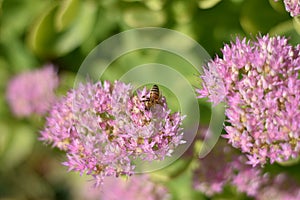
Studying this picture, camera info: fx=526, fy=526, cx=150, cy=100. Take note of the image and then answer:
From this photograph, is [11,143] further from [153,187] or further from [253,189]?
[253,189]

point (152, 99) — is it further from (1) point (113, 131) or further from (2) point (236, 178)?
(2) point (236, 178)

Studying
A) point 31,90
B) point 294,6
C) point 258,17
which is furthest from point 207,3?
point 31,90

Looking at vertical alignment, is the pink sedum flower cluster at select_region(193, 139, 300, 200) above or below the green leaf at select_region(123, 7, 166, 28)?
below

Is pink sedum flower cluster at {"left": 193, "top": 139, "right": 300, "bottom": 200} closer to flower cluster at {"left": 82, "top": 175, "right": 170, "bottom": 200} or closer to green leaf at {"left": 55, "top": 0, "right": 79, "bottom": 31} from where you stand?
flower cluster at {"left": 82, "top": 175, "right": 170, "bottom": 200}

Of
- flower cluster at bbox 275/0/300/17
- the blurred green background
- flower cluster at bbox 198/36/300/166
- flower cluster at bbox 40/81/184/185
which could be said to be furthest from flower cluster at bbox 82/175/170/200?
flower cluster at bbox 275/0/300/17

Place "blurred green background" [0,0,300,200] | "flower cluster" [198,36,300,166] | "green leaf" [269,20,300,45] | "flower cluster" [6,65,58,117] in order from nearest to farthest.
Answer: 1. "flower cluster" [198,36,300,166]
2. "green leaf" [269,20,300,45]
3. "blurred green background" [0,0,300,200]
4. "flower cluster" [6,65,58,117]

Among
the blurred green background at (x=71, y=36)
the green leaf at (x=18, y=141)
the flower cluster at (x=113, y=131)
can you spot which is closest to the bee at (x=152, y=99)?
the flower cluster at (x=113, y=131)
